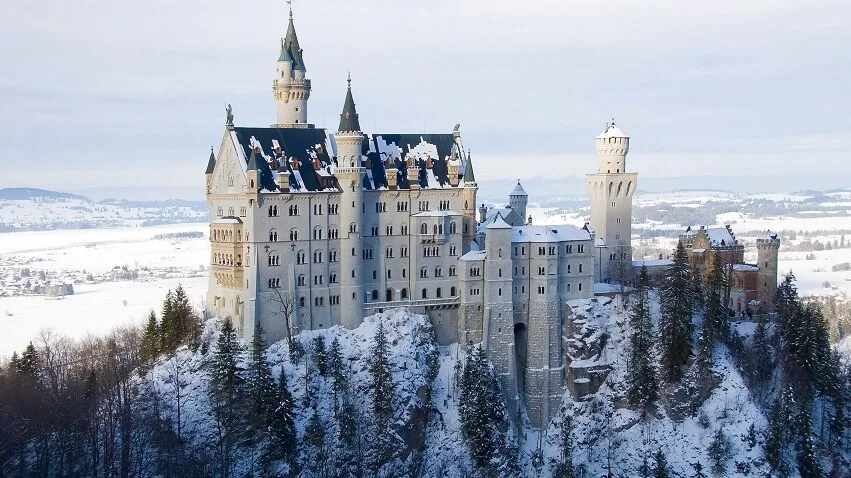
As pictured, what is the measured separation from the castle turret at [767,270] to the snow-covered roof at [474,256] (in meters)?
30.7

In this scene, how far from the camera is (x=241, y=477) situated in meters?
87.9

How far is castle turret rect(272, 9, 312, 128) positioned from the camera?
358 feet

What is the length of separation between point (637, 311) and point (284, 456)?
36691 millimetres

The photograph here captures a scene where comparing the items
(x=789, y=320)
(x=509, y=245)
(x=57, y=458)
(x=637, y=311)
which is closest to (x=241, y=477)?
(x=57, y=458)

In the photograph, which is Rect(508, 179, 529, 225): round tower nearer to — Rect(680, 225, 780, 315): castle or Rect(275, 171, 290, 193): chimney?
Rect(680, 225, 780, 315): castle

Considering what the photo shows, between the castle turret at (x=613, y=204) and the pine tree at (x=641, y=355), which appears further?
the castle turret at (x=613, y=204)

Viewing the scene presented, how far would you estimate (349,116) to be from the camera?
330ft

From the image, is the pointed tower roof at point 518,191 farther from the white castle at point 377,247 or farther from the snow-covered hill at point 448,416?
the snow-covered hill at point 448,416

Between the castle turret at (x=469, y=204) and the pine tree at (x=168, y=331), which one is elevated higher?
the castle turret at (x=469, y=204)

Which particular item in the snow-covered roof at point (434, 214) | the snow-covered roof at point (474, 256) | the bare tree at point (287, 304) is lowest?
the bare tree at point (287, 304)

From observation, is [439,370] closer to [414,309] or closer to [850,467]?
[414,309]

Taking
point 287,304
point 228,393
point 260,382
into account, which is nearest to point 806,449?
point 287,304

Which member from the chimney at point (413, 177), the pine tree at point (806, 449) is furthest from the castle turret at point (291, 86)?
the pine tree at point (806, 449)

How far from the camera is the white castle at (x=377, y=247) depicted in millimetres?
97625
